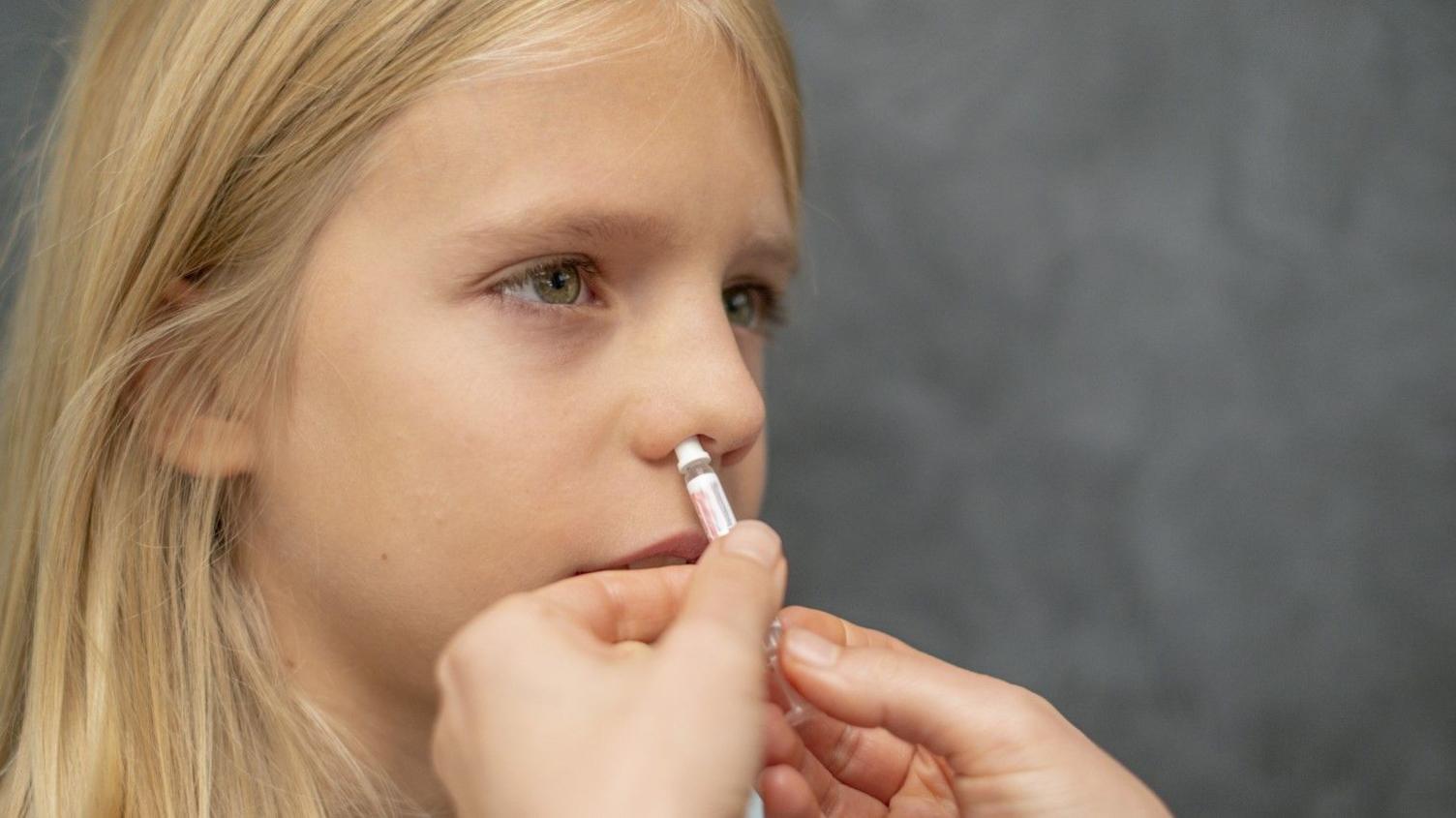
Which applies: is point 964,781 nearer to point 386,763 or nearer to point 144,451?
point 386,763

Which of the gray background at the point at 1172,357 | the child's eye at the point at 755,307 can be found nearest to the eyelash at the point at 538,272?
the child's eye at the point at 755,307

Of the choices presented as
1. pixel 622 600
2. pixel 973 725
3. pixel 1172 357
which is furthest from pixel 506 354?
pixel 1172 357

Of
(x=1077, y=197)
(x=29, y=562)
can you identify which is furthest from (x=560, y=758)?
(x=1077, y=197)

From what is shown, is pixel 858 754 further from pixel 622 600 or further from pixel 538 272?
pixel 538 272

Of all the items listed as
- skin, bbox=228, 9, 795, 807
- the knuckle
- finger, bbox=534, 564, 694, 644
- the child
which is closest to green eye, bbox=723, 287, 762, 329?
the child

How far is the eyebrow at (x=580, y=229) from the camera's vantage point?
1104 millimetres

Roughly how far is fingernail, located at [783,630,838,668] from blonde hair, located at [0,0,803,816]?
483 millimetres

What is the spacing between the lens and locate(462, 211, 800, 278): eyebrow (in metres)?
1.10

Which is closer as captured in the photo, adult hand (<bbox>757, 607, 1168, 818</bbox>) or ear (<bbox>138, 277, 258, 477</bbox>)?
adult hand (<bbox>757, 607, 1168, 818</bbox>)

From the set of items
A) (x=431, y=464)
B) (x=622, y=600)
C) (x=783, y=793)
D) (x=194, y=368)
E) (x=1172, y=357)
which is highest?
(x=1172, y=357)

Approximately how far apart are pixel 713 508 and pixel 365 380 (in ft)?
1.03

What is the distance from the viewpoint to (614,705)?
2.65ft

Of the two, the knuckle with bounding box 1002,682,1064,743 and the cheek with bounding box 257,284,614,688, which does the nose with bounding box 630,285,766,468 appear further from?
the knuckle with bounding box 1002,682,1064,743

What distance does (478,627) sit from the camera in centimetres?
88
